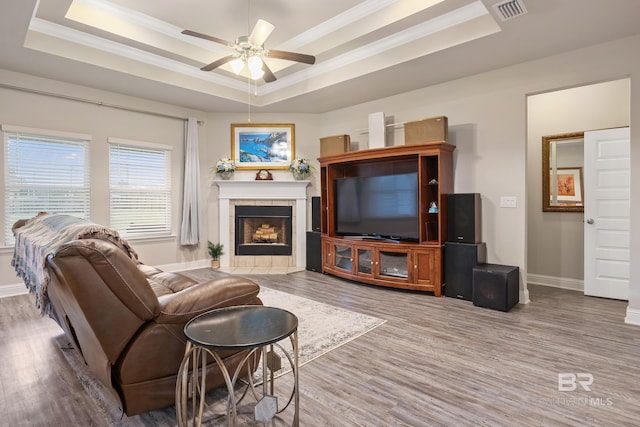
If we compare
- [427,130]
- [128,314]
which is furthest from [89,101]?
[427,130]

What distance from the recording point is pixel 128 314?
158 centimetres

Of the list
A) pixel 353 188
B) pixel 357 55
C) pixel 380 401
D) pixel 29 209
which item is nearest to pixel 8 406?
pixel 380 401

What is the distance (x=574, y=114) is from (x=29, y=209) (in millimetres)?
7073

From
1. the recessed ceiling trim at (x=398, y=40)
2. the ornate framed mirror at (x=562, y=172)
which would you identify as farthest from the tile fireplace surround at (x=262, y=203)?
the ornate framed mirror at (x=562, y=172)

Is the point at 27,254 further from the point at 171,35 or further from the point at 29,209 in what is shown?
the point at 171,35

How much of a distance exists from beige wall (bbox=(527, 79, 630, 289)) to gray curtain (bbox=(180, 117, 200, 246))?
5.12 meters

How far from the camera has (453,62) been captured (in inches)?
153

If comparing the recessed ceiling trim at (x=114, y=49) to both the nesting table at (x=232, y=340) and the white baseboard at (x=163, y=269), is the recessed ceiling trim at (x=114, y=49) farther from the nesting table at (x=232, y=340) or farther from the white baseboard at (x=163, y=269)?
the nesting table at (x=232, y=340)

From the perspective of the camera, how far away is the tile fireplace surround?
5.96 metres

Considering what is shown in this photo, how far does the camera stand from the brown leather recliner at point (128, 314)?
147 cm

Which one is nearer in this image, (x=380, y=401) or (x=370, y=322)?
(x=380, y=401)

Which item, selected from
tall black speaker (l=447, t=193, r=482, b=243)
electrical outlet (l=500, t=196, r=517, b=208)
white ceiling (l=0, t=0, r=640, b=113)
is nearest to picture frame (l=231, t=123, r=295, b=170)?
white ceiling (l=0, t=0, r=640, b=113)

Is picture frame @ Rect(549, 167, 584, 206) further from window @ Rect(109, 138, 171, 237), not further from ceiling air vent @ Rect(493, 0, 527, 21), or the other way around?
window @ Rect(109, 138, 171, 237)

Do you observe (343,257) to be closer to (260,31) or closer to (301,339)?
(301,339)
